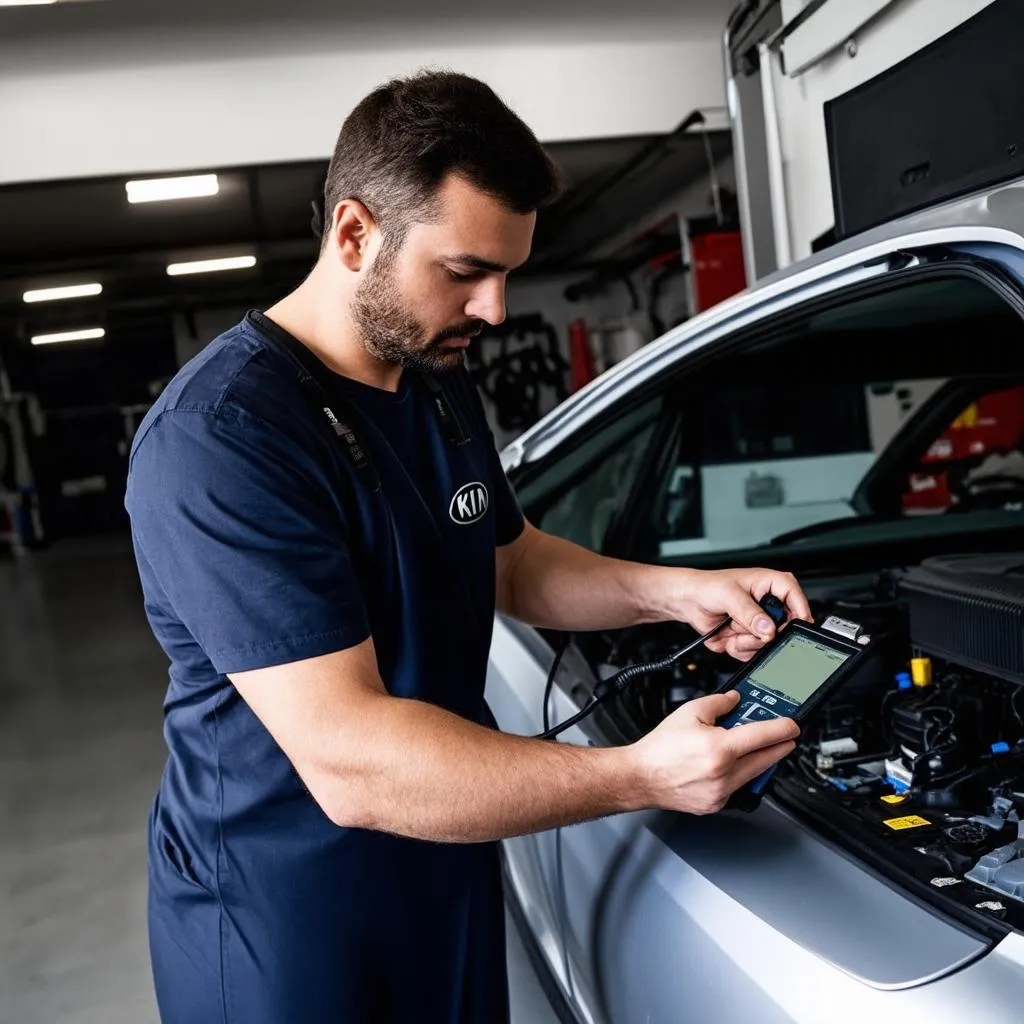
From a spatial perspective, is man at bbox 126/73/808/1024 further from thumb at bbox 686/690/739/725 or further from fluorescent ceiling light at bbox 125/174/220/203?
fluorescent ceiling light at bbox 125/174/220/203

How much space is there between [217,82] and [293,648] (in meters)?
5.50

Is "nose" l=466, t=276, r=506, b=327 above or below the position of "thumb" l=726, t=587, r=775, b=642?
above

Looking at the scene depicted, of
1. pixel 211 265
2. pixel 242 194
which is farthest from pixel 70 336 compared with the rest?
pixel 242 194

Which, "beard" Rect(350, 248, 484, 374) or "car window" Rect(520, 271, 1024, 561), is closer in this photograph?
"beard" Rect(350, 248, 484, 374)

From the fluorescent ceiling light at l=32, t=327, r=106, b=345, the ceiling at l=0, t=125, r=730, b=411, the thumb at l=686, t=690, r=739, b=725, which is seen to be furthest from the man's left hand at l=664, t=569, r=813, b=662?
the fluorescent ceiling light at l=32, t=327, r=106, b=345

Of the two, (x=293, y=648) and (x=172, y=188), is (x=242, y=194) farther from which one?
(x=293, y=648)

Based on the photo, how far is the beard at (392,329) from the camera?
120 centimetres

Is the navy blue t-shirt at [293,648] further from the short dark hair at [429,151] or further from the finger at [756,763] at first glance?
the finger at [756,763]

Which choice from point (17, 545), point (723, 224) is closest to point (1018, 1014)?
point (723, 224)

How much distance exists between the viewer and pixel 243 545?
3.44 ft

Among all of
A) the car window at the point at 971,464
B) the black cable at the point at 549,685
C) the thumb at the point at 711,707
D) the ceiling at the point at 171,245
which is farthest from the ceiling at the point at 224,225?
the thumb at the point at 711,707

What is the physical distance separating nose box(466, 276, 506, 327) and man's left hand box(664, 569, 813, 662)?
486 millimetres

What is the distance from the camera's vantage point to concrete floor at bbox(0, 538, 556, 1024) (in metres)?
2.73

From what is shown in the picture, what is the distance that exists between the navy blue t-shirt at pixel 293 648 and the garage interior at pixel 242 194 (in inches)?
13.5
